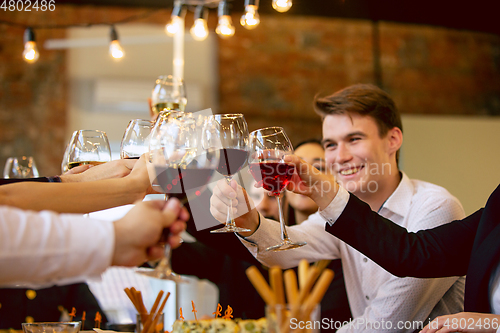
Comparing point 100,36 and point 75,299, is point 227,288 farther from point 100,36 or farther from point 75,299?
point 100,36

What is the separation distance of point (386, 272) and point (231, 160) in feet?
2.98

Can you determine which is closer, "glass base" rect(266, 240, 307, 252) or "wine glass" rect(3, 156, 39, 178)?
"glass base" rect(266, 240, 307, 252)

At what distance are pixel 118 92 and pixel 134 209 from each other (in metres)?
4.01

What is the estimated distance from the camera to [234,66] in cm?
467

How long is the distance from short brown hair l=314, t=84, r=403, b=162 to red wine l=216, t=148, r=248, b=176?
2.98 feet

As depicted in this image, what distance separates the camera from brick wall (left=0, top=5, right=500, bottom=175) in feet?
14.0

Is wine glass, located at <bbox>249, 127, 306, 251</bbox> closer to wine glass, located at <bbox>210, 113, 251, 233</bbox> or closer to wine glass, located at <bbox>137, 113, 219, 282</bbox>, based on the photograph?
wine glass, located at <bbox>210, 113, 251, 233</bbox>

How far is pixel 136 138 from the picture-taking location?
109 centimetres

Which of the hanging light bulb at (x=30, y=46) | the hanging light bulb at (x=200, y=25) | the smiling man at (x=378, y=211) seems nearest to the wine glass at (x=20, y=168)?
the hanging light bulb at (x=30, y=46)

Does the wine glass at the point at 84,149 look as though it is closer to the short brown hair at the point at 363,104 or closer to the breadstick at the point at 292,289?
the breadstick at the point at 292,289

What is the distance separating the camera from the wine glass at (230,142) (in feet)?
3.10

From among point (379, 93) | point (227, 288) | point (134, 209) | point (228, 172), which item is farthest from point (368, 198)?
point (134, 209)

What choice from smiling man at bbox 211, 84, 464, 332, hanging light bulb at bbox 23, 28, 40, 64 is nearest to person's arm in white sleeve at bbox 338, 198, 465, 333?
smiling man at bbox 211, 84, 464, 332

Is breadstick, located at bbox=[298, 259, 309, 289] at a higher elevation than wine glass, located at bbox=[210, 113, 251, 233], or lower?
lower
